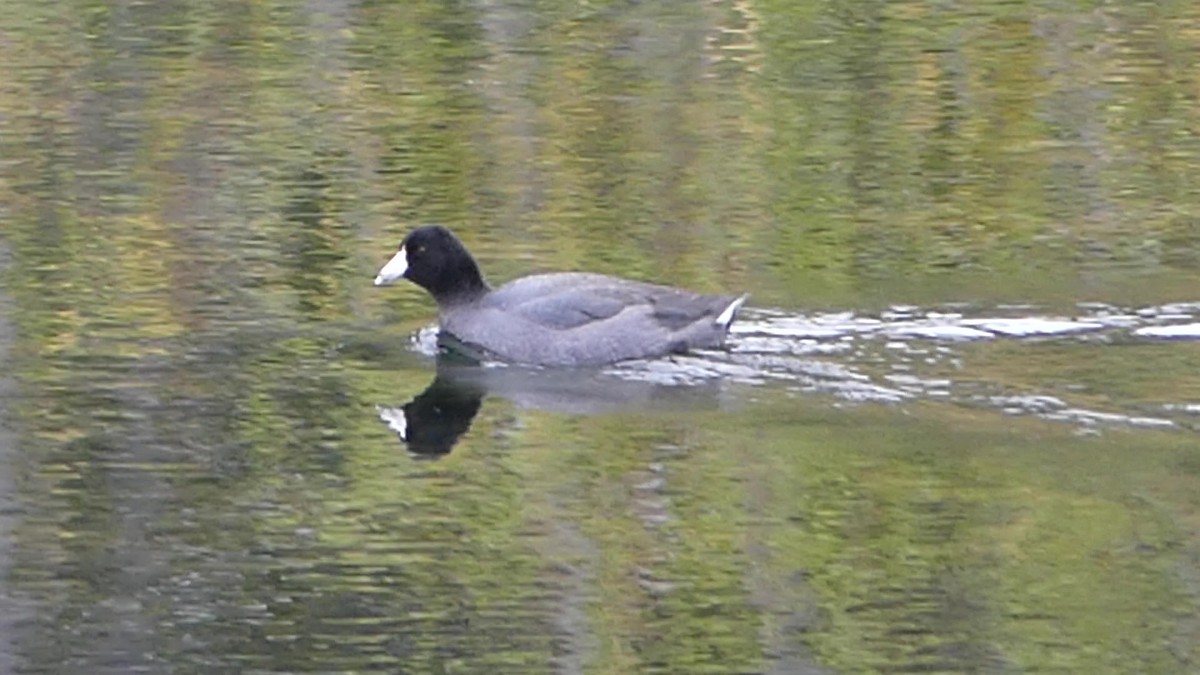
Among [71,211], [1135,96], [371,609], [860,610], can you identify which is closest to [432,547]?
[371,609]

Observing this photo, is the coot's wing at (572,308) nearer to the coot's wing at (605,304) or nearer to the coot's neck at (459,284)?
the coot's wing at (605,304)

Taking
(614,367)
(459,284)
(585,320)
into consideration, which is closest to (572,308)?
(585,320)

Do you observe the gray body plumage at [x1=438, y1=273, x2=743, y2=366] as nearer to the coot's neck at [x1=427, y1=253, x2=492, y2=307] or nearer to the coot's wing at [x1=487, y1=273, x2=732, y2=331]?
the coot's wing at [x1=487, y1=273, x2=732, y2=331]

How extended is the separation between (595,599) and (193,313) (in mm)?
4267

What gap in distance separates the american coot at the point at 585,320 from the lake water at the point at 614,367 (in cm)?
14

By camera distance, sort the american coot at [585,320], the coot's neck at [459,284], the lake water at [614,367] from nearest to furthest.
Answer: the lake water at [614,367] → the american coot at [585,320] → the coot's neck at [459,284]

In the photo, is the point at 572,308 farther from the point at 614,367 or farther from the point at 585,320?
the point at 614,367

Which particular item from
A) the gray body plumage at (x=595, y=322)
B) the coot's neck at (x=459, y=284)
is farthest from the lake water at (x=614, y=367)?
the coot's neck at (x=459, y=284)

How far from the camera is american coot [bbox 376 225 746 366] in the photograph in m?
11.2

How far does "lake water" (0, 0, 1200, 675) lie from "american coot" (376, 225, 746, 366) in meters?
0.14

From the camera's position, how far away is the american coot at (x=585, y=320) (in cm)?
1121

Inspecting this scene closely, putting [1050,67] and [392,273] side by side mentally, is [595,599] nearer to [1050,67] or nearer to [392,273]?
[392,273]

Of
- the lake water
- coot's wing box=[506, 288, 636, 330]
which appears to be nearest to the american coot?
coot's wing box=[506, 288, 636, 330]

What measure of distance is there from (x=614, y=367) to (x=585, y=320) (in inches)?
9.1
